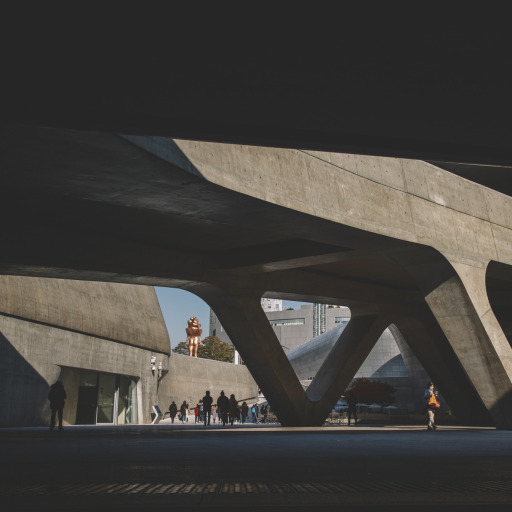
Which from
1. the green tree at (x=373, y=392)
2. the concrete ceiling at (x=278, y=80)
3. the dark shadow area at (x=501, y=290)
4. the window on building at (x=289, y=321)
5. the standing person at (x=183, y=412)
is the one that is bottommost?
the standing person at (x=183, y=412)

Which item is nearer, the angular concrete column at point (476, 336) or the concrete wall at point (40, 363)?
the angular concrete column at point (476, 336)

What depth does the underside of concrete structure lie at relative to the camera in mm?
12273

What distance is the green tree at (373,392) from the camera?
174 feet

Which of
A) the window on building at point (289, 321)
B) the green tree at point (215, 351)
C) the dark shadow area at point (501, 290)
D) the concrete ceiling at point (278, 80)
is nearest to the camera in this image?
the concrete ceiling at point (278, 80)

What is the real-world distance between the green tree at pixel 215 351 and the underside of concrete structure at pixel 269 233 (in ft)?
221

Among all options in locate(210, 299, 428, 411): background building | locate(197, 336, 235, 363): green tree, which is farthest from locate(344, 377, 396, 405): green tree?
locate(197, 336, 235, 363): green tree

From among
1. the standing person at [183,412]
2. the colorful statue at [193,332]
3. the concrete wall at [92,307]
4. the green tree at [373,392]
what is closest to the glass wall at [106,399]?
the concrete wall at [92,307]

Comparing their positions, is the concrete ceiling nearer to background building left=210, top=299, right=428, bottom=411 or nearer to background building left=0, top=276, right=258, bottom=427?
background building left=0, top=276, right=258, bottom=427

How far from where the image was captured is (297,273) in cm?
2586

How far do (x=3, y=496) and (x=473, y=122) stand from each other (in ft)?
21.8

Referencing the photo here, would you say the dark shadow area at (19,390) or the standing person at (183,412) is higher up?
the dark shadow area at (19,390)

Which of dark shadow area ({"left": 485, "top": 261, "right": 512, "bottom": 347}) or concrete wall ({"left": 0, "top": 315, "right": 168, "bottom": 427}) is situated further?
concrete wall ({"left": 0, "top": 315, "right": 168, "bottom": 427})

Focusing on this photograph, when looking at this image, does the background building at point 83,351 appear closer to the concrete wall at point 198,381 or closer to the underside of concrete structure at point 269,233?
the concrete wall at point 198,381

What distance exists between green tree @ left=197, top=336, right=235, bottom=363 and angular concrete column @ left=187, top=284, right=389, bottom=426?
6741 centimetres
